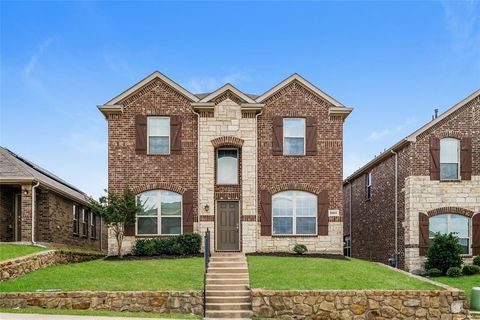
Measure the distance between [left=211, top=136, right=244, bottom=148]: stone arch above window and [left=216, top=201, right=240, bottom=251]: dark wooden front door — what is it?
7.69 ft

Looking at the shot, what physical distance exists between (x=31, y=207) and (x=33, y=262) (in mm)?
4012

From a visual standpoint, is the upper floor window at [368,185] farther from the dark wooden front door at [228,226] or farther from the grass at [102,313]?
the grass at [102,313]

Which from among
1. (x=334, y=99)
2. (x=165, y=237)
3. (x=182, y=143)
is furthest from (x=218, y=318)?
(x=334, y=99)

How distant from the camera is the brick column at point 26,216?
75.3 ft

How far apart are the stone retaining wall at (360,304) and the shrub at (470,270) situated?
573 centimetres

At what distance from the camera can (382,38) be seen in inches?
852

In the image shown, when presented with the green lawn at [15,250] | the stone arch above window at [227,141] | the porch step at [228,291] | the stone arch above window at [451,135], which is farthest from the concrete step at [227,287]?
the stone arch above window at [451,135]

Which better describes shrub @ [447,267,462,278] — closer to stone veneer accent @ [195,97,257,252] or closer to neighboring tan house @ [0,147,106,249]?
stone veneer accent @ [195,97,257,252]

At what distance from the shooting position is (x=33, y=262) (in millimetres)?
19547

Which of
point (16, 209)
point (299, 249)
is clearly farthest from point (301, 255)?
point (16, 209)

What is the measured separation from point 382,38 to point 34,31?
39.3 feet

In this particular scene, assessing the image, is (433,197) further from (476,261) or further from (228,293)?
(228,293)

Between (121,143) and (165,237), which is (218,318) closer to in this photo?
(165,237)

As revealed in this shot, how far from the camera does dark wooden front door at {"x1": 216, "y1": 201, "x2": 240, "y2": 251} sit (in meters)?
24.3
